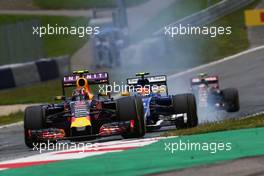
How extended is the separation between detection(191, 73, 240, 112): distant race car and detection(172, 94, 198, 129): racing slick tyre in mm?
3176

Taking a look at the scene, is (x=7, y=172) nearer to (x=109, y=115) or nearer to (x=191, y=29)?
(x=109, y=115)

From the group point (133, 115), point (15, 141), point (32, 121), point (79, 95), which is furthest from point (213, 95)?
point (32, 121)

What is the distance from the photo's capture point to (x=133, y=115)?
44.8 ft

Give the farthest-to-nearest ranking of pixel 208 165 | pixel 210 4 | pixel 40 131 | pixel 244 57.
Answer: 1. pixel 210 4
2. pixel 244 57
3. pixel 40 131
4. pixel 208 165

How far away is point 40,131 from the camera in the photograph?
14.0 m

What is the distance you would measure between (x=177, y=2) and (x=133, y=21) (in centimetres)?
216

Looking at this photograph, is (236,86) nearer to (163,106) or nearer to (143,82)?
(143,82)

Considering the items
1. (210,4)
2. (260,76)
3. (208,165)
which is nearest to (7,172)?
(208,165)

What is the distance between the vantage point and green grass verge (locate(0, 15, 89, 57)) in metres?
35.7

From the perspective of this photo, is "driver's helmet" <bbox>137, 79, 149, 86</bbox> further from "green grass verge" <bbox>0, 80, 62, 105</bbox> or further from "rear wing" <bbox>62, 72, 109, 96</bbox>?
"green grass verge" <bbox>0, 80, 62, 105</bbox>

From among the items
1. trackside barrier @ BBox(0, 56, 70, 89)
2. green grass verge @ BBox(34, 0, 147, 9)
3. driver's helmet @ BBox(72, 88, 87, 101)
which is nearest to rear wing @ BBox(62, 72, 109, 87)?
driver's helmet @ BBox(72, 88, 87, 101)

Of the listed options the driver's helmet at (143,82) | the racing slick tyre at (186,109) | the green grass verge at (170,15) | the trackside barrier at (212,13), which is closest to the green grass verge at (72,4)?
the green grass verge at (170,15)

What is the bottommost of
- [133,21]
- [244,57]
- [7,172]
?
[7,172]

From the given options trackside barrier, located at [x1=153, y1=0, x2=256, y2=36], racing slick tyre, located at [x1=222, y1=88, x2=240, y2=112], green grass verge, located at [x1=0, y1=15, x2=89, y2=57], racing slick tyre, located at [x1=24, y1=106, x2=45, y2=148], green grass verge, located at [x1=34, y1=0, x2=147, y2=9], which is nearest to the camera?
racing slick tyre, located at [x1=24, y1=106, x2=45, y2=148]
